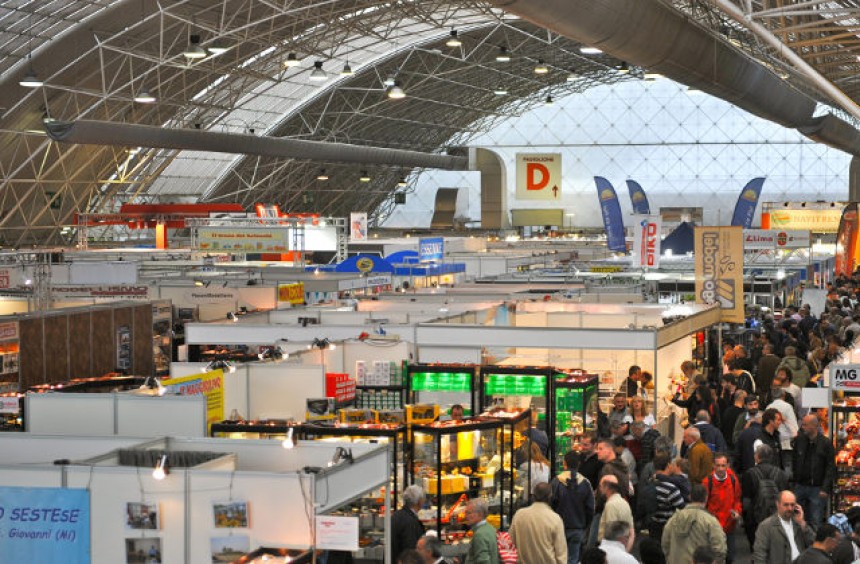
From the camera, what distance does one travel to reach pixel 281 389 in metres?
11.3

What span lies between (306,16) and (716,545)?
27685 mm

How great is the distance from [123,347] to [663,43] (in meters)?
7.33

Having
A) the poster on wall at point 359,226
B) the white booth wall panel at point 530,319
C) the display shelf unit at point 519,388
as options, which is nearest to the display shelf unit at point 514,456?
the display shelf unit at point 519,388

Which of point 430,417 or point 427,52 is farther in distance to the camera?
point 427,52

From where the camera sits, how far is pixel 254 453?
24.9 ft

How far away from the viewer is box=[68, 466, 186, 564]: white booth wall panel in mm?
6684

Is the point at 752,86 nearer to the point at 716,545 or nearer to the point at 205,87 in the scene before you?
the point at 716,545

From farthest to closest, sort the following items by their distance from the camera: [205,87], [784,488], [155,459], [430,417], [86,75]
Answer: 1. [205,87]
2. [86,75]
3. [430,417]
4. [784,488]
5. [155,459]

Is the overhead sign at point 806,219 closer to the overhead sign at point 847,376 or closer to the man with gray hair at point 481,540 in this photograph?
the overhead sign at point 847,376

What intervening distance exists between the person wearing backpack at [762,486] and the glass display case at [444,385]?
3.35 metres

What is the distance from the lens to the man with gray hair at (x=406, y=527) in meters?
8.27

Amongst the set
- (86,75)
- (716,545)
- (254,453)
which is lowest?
(716,545)

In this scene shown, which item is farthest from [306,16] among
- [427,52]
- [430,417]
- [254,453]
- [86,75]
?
[254,453]

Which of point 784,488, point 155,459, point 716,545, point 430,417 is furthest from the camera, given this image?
point 430,417
